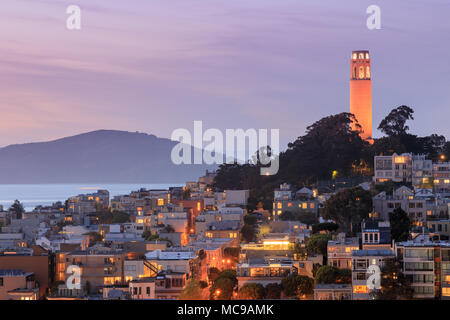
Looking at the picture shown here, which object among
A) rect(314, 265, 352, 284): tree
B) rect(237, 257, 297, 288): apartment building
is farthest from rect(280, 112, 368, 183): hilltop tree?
rect(314, 265, 352, 284): tree

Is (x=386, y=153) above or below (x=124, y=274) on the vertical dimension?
above

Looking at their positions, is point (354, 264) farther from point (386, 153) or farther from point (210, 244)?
point (386, 153)

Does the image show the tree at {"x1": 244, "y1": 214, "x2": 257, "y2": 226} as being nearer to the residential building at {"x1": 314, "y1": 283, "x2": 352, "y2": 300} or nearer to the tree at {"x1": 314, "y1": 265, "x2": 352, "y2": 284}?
the tree at {"x1": 314, "y1": 265, "x2": 352, "y2": 284}

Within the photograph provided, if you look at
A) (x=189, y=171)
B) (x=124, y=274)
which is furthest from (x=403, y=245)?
(x=189, y=171)

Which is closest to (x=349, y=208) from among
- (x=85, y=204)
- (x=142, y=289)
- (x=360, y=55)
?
(x=142, y=289)

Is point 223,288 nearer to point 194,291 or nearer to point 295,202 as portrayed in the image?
point 194,291

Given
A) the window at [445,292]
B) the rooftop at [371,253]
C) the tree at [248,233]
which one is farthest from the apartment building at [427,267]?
the tree at [248,233]
